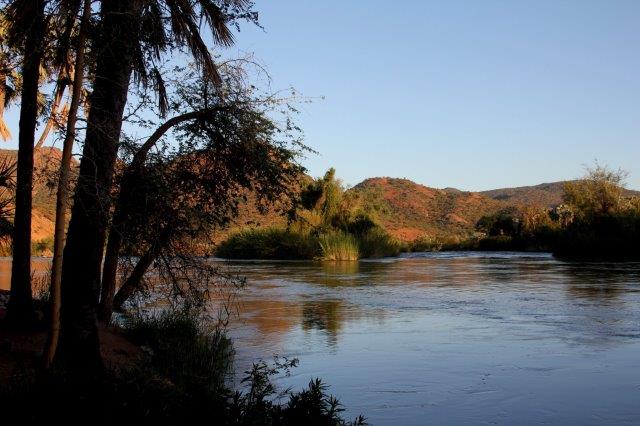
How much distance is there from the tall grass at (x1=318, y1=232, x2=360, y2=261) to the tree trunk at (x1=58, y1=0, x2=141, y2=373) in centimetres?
3391

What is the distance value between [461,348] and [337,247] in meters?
30.6

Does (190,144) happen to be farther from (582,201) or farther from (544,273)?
(582,201)

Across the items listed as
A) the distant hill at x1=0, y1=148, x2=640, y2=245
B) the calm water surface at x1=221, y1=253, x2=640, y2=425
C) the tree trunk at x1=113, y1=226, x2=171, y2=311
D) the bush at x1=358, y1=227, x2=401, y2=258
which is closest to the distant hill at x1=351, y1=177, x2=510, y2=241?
the distant hill at x1=0, y1=148, x2=640, y2=245

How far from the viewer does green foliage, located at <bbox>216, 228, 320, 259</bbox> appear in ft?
144

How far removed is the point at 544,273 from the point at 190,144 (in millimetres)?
19784

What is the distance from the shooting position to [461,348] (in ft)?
35.9

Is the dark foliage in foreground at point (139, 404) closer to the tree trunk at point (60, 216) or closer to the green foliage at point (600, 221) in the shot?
the tree trunk at point (60, 216)

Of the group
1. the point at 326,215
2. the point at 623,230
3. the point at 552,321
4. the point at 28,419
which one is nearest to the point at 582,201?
the point at 623,230

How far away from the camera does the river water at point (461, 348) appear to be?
7.59 m

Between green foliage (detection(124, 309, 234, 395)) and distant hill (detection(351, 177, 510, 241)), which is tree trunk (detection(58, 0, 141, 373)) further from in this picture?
distant hill (detection(351, 177, 510, 241))

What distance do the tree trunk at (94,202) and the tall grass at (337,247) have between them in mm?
33908

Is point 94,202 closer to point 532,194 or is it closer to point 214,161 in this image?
point 214,161

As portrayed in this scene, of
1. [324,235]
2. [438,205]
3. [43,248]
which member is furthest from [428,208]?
[43,248]

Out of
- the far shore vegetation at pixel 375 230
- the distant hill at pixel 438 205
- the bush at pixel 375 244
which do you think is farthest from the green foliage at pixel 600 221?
the distant hill at pixel 438 205
